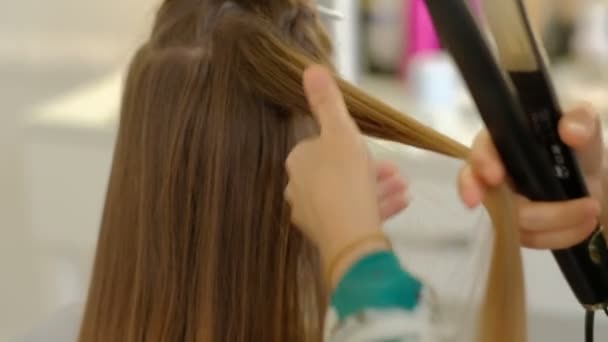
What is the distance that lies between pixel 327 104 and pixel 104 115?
75 cm

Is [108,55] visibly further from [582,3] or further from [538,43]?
[538,43]

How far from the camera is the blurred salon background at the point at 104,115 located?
114cm

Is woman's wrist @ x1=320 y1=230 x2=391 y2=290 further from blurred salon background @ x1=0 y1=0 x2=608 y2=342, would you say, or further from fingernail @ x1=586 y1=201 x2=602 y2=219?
blurred salon background @ x1=0 y1=0 x2=608 y2=342

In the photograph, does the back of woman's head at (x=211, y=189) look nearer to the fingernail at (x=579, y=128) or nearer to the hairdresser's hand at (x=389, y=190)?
the hairdresser's hand at (x=389, y=190)

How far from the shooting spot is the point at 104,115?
49.8 inches

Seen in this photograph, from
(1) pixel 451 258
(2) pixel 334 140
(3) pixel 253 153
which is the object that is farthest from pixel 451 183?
(2) pixel 334 140

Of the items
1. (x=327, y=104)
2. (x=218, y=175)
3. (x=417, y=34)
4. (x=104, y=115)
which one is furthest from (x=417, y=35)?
(x=327, y=104)

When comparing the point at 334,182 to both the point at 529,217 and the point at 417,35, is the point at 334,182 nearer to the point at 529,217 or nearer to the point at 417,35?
the point at 529,217

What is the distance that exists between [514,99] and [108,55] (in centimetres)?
83

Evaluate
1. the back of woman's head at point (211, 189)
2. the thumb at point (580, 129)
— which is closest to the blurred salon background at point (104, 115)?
the back of woman's head at point (211, 189)

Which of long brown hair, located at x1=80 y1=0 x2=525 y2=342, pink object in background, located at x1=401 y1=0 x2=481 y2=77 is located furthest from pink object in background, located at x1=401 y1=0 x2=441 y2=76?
long brown hair, located at x1=80 y1=0 x2=525 y2=342

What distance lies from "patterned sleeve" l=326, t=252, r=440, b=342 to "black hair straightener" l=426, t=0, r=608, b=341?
0.09m

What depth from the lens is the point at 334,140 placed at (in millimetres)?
565

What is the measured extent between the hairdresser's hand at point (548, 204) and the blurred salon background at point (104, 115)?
484 millimetres
